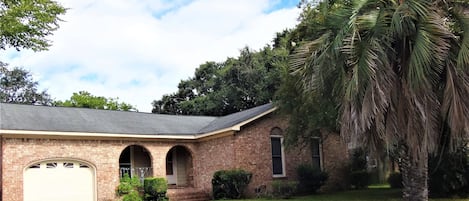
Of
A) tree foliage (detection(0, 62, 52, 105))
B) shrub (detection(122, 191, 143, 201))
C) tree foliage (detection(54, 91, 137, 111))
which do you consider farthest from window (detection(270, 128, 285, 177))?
tree foliage (detection(0, 62, 52, 105))

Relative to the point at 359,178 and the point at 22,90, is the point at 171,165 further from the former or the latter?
the point at 22,90

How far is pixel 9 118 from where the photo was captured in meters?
17.4

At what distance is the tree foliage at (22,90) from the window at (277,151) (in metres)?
28.4

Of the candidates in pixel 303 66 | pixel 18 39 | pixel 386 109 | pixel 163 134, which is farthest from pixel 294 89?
pixel 18 39

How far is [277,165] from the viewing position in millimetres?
20438

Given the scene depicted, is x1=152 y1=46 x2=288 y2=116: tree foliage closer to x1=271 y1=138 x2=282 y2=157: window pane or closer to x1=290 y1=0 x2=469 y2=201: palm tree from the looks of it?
x1=271 y1=138 x2=282 y2=157: window pane

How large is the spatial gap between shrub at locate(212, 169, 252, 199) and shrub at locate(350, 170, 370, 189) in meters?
6.52

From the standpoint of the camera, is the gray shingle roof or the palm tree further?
the gray shingle roof

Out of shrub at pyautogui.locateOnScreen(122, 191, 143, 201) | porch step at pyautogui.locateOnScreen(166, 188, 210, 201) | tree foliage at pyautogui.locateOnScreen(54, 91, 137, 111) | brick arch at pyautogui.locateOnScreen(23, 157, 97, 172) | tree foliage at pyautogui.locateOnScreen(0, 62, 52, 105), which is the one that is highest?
tree foliage at pyautogui.locateOnScreen(0, 62, 52, 105)

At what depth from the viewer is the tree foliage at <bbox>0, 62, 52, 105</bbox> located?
41.1 meters

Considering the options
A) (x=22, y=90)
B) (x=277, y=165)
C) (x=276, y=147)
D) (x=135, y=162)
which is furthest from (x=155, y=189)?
(x=22, y=90)

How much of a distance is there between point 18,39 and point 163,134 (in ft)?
32.7

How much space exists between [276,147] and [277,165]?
82 cm

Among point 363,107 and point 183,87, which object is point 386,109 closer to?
point 363,107
